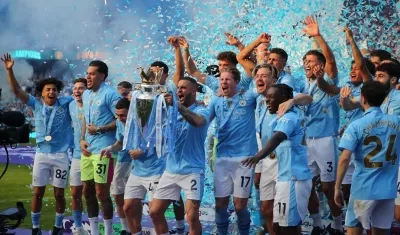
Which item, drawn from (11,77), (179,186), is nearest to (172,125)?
(179,186)

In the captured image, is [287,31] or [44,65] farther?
[44,65]

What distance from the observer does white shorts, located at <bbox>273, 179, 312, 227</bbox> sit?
6.82 meters

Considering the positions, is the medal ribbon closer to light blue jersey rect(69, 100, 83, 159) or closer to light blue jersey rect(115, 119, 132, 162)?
light blue jersey rect(69, 100, 83, 159)

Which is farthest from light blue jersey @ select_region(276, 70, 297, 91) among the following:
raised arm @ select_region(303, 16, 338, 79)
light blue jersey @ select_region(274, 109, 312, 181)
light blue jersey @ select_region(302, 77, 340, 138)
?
light blue jersey @ select_region(274, 109, 312, 181)

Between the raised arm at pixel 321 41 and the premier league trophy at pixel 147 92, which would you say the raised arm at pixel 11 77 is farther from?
the raised arm at pixel 321 41

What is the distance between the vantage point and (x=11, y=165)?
1925 cm

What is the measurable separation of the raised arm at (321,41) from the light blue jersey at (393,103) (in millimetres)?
770

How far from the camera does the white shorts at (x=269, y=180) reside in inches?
304

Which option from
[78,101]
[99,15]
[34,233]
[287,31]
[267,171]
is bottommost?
[34,233]

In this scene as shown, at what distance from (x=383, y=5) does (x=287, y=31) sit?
61.0 inches

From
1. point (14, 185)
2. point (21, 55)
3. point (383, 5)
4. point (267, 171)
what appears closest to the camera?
point (267, 171)

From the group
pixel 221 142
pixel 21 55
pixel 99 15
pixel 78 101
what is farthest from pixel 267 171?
pixel 21 55

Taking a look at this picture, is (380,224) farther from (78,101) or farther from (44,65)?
(44,65)

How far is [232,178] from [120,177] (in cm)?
157
